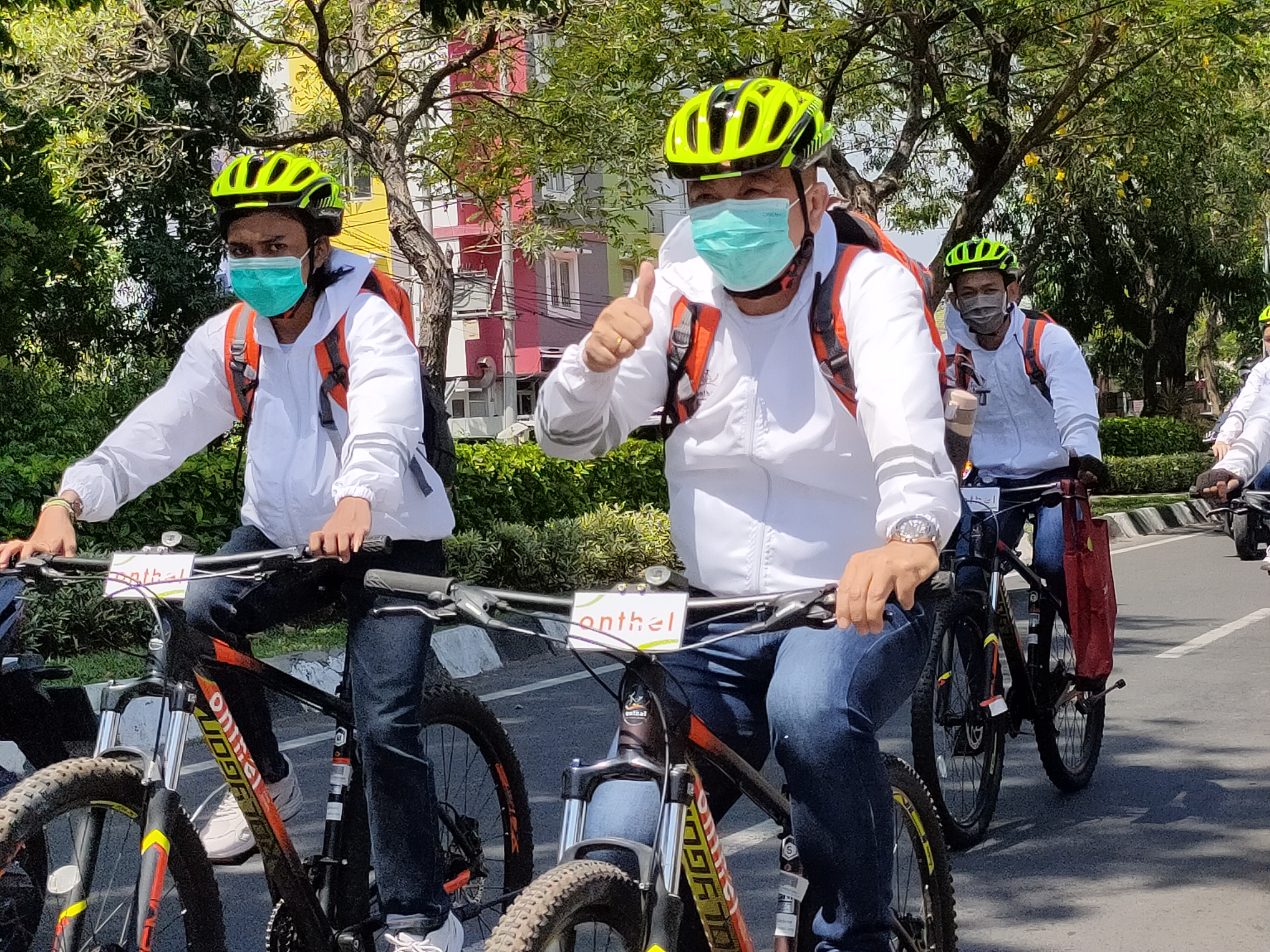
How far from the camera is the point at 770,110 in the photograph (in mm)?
2830

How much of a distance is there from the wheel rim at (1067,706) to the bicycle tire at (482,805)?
2.42m

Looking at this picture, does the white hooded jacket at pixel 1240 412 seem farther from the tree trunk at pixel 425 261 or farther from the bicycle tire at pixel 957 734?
the tree trunk at pixel 425 261

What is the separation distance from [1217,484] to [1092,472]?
0.82m

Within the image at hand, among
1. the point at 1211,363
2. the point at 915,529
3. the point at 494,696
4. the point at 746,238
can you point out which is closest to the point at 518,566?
the point at 494,696

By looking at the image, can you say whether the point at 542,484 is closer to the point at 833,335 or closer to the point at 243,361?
the point at 243,361

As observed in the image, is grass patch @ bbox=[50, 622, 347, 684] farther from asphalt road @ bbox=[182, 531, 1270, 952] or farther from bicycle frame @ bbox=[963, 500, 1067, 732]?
bicycle frame @ bbox=[963, 500, 1067, 732]

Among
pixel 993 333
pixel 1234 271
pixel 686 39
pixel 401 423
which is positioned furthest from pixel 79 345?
pixel 401 423

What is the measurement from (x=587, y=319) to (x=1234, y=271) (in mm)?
18589

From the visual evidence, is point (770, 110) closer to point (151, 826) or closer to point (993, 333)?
point (151, 826)

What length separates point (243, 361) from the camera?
12.1 ft

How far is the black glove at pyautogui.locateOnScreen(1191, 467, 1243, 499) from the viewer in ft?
16.3

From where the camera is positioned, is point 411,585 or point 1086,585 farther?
point 1086,585

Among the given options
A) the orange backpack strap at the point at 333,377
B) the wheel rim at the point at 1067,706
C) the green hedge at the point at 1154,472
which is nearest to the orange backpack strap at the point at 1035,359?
the wheel rim at the point at 1067,706

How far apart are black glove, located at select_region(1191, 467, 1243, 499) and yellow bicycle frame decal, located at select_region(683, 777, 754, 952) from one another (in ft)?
9.19
